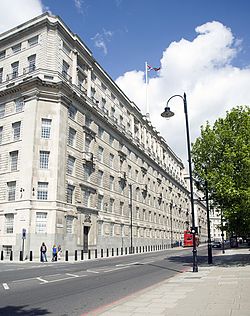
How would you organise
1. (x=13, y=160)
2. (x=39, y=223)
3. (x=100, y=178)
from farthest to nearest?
1. (x=100, y=178)
2. (x=13, y=160)
3. (x=39, y=223)

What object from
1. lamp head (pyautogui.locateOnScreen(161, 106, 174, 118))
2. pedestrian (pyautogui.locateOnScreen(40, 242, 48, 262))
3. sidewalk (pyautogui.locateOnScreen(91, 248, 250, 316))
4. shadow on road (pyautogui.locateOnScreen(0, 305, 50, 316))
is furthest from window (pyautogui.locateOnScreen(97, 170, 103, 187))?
shadow on road (pyautogui.locateOnScreen(0, 305, 50, 316))

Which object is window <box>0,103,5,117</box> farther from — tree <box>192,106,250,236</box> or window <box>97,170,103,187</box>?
tree <box>192,106,250,236</box>

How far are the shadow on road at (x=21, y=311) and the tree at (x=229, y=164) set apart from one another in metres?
13.3

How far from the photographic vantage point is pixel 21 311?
846 cm

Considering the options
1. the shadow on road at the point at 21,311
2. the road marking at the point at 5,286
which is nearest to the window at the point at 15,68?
the road marking at the point at 5,286

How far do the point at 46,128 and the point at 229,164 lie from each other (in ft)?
78.7

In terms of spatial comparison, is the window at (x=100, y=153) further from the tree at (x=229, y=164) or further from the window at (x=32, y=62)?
the tree at (x=229, y=164)

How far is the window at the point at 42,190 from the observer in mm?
35531

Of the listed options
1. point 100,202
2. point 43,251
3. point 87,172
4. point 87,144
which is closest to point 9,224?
point 43,251

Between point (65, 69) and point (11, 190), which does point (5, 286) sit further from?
point (65, 69)

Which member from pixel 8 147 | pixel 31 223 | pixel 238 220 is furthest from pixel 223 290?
pixel 8 147

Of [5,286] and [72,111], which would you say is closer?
[5,286]

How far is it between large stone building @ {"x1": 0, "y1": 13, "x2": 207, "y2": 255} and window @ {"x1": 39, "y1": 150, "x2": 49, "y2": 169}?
0.11 m

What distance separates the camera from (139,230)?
61656 millimetres
